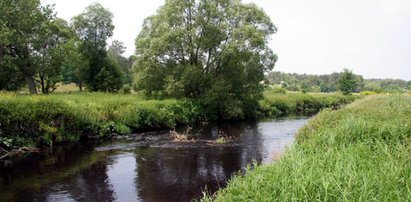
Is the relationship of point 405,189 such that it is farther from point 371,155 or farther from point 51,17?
point 51,17

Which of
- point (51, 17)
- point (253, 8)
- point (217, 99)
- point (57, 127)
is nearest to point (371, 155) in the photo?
point (57, 127)

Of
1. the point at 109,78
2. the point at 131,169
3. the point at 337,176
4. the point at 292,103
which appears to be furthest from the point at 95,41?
the point at 337,176

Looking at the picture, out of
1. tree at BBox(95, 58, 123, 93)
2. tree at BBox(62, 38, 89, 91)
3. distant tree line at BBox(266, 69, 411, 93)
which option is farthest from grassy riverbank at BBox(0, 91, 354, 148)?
tree at BBox(95, 58, 123, 93)

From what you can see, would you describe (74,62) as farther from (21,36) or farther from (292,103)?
(292,103)

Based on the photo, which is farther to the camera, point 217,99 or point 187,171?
point 217,99

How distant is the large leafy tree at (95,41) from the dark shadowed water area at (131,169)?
34497mm

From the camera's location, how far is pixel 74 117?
20109mm

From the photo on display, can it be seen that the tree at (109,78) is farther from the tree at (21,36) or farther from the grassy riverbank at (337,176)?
the grassy riverbank at (337,176)

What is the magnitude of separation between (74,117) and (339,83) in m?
75.4

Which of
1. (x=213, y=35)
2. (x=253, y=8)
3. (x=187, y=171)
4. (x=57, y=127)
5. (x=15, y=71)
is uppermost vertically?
(x=253, y=8)

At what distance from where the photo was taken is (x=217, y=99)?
34.9 meters

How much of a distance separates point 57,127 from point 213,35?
64.9 feet

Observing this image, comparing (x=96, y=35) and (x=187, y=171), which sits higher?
(x=96, y=35)

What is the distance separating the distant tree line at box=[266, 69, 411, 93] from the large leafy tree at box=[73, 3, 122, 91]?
24.6 metres
